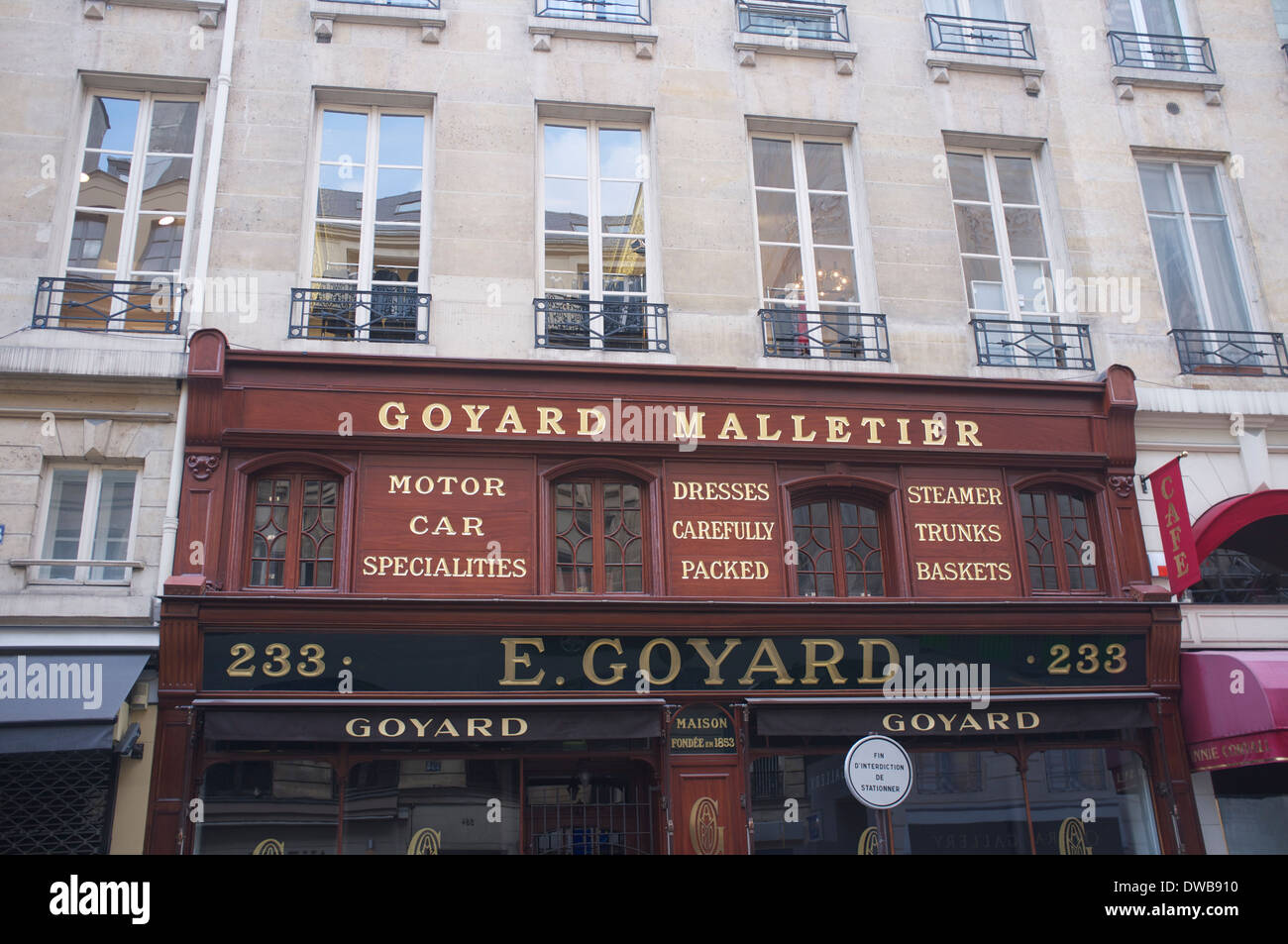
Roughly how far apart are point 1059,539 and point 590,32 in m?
7.38

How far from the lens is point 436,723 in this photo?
938 centimetres

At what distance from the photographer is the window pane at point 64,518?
9.64 m

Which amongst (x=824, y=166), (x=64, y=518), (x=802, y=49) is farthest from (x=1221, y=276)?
(x=64, y=518)

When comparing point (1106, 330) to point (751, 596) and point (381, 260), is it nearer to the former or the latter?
point (751, 596)

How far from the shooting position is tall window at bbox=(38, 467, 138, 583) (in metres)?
9.63

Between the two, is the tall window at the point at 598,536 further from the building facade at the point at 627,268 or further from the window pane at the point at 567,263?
the window pane at the point at 567,263

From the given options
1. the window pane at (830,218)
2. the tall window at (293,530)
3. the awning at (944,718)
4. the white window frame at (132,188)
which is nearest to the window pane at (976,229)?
the window pane at (830,218)

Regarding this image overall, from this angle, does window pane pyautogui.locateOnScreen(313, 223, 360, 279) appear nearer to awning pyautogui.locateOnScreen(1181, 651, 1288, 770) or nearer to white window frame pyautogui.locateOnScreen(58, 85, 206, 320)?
white window frame pyautogui.locateOnScreen(58, 85, 206, 320)

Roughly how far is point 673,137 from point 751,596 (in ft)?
16.6

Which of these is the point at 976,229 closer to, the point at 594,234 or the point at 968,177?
the point at 968,177

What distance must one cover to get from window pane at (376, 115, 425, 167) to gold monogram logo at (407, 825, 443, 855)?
21.9ft

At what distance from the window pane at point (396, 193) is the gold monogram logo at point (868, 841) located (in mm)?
7398

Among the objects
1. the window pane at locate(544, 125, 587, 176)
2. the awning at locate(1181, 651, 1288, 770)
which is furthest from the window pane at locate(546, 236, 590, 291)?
the awning at locate(1181, 651, 1288, 770)
